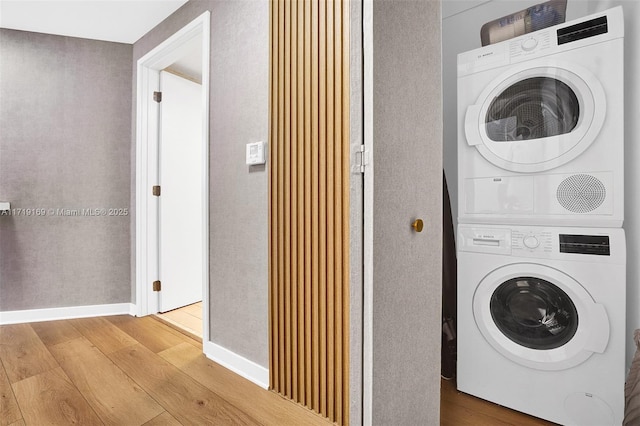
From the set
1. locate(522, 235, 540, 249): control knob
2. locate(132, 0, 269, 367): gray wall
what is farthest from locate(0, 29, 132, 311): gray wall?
locate(522, 235, 540, 249): control knob

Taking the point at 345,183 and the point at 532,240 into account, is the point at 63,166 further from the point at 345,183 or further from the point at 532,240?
the point at 532,240

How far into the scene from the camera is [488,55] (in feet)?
5.53

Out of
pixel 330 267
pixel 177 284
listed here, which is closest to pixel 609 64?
pixel 330 267

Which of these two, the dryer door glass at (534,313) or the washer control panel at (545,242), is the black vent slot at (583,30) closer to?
the washer control panel at (545,242)

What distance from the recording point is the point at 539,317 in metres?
1.57

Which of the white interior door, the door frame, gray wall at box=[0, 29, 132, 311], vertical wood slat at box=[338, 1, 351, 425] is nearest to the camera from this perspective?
vertical wood slat at box=[338, 1, 351, 425]

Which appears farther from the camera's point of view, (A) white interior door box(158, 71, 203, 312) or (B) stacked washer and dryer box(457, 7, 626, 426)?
(A) white interior door box(158, 71, 203, 312)

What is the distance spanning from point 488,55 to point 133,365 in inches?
98.8

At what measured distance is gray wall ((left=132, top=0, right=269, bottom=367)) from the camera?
1.79 meters

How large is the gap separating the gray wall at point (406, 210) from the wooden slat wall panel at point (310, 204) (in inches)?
7.0

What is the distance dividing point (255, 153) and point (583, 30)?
61.0 inches

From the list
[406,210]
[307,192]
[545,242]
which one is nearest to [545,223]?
[545,242]

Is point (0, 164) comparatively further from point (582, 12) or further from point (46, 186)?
point (582, 12)

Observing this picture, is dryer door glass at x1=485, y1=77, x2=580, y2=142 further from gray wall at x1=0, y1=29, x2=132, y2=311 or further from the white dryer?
gray wall at x1=0, y1=29, x2=132, y2=311
